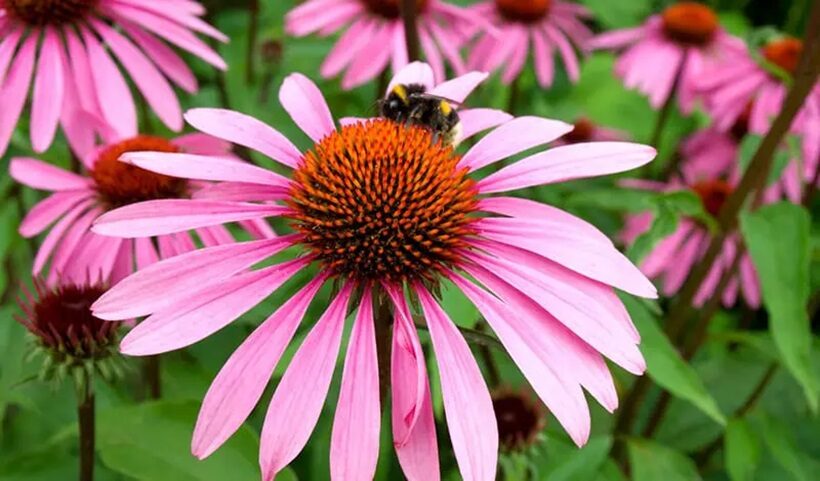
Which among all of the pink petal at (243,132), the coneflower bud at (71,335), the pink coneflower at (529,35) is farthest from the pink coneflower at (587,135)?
the coneflower bud at (71,335)

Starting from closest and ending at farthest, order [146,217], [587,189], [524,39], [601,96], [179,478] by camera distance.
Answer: [146,217], [179,478], [587,189], [524,39], [601,96]

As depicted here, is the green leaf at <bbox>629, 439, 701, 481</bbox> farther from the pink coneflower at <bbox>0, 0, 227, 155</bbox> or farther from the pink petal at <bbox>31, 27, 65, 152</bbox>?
the pink petal at <bbox>31, 27, 65, 152</bbox>

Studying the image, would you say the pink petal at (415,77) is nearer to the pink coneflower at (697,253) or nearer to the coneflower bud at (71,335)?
the coneflower bud at (71,335)

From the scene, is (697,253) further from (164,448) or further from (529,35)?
(164,448)

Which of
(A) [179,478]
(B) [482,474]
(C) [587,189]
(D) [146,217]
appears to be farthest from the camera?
(C) [587,189]

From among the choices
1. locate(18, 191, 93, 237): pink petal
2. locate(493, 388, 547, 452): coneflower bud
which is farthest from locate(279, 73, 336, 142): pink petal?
locate(493, 388, 547, 452): coneflower bud

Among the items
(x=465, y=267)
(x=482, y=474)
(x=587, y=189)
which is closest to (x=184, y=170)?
(x=465, y=267)

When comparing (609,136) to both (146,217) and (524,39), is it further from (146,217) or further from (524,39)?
(146,217)
